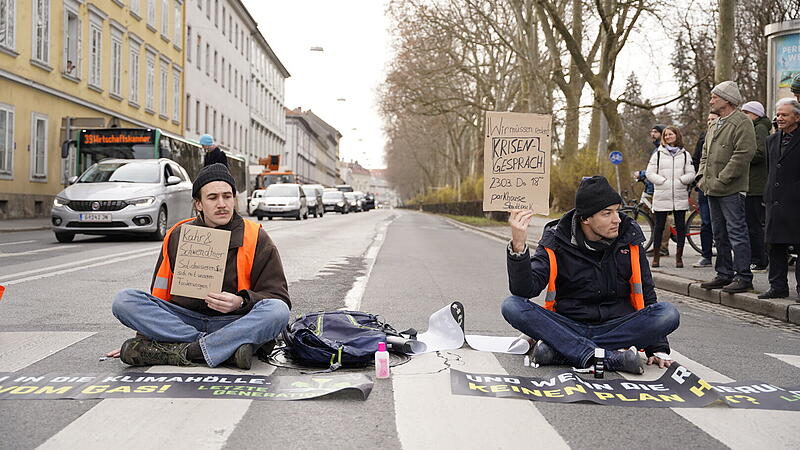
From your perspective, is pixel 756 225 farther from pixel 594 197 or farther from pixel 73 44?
pixel 73 44

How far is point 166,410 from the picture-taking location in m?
3.94

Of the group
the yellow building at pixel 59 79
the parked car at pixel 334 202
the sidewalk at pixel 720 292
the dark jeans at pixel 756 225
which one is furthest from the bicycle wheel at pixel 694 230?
the parked car at pixel 334 202

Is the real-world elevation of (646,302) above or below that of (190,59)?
below

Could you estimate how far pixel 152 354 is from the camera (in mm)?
4863

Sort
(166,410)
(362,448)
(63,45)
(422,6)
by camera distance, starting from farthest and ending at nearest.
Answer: (422,6) < (63,45) < (166,410) < (362,448)

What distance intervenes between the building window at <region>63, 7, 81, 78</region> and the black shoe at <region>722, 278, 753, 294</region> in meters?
26.5

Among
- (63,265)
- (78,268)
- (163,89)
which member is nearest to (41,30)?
(163,89)

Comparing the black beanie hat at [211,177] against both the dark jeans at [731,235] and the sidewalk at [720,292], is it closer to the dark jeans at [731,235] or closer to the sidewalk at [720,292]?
the sidewalk at [720,292]

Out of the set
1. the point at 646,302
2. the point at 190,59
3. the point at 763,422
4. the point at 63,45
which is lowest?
the point at 763,422

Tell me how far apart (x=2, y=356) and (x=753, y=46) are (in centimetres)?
3599

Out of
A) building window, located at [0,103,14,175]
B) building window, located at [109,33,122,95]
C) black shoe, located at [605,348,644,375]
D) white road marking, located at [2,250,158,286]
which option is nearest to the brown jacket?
black shoe, located at [605,348,644,375]

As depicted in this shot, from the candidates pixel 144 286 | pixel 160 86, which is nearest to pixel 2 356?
pixel 144 286

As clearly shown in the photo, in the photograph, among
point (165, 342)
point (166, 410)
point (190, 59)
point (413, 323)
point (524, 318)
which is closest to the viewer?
point (166, 410)

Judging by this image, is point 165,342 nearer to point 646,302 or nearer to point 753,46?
point 646,302
